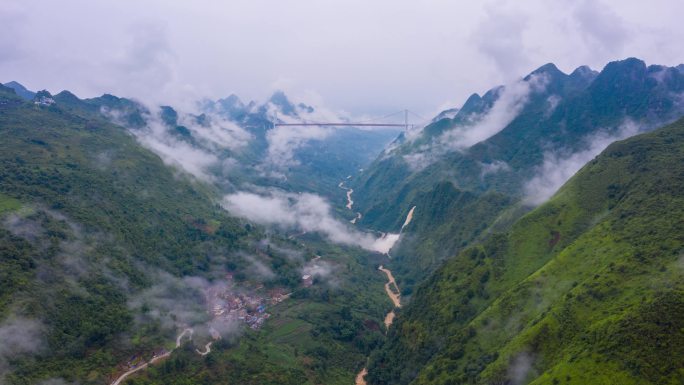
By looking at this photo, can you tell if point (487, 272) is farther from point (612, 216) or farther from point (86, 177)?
point (86, 177)

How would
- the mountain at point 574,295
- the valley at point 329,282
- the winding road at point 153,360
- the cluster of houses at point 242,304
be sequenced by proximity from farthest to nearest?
the cluster of houses at point 242,304 → the winding road at point 153,360 → the valley at point 329,282 → the mountain at point 574,295

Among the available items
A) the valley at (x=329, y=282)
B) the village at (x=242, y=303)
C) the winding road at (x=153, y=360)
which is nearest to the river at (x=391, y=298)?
the valley at (x=329, y=282)

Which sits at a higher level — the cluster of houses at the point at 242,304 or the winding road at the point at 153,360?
the cluster of houses at the point at 242,304

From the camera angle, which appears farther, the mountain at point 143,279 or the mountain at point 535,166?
the mountain at point 535,166

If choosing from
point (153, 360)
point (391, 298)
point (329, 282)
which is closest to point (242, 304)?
point (329, 282)

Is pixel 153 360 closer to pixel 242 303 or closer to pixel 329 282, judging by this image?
pixel 242 303

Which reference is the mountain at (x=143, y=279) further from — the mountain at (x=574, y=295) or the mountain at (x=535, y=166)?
the mountain at (x=574, y=295)

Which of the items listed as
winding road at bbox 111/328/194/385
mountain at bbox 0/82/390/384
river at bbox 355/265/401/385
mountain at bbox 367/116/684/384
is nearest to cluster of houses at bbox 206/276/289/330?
mountain at bbox 0/82/390/384

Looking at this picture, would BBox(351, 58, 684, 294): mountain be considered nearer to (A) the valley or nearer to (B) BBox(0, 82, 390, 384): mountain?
(A) the valley
